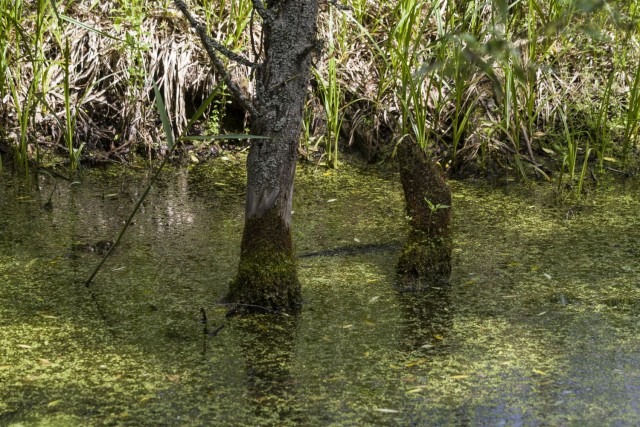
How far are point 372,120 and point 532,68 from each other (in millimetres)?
3253

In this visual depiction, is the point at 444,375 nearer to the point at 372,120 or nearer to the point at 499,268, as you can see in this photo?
the point at 499,268

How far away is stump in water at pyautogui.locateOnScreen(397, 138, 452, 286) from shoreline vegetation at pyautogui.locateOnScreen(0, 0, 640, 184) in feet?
3.56

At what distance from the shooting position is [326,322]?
7.43 feet

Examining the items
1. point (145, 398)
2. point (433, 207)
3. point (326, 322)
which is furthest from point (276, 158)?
point (145, 398)

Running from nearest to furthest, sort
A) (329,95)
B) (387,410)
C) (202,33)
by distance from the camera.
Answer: (387,410)
(202,33)
(329,95)

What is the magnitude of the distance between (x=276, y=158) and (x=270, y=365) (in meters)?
0.51

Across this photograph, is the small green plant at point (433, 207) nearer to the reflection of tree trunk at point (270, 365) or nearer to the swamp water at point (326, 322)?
the swamp water at point (326, 322)

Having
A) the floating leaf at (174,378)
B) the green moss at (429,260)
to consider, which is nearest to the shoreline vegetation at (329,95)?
the green moss at (429,260)

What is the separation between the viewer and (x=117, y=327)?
7.31ft

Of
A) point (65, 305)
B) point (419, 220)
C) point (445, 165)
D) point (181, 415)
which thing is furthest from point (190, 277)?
point (445, 165)

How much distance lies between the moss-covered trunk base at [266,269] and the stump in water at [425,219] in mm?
420

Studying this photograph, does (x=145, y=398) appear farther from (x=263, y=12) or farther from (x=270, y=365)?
(x=263, y=12)

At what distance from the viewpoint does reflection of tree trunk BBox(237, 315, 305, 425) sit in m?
1.78

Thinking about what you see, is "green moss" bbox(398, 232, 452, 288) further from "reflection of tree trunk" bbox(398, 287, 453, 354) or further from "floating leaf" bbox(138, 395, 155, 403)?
"floating leaf" bbox(138, 395, 155, 403)
